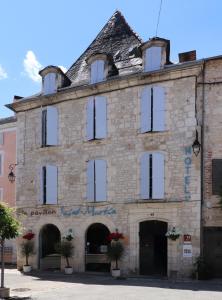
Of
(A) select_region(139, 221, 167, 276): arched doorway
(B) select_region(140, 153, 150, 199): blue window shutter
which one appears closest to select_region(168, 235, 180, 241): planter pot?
(A) select_region(139, 221, 167, 276): arched doorway

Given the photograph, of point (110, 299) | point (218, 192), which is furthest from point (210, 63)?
point (110, 299)

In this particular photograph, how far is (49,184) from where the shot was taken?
2167 centimetres

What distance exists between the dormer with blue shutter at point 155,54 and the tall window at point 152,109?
831mm

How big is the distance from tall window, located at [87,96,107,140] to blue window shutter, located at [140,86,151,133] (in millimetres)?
1720

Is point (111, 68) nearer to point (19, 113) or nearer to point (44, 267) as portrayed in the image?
point (19, 113)

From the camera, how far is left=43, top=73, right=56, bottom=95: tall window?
22.3 metres

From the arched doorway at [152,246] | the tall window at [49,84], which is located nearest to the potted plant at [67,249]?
the arched doorway at [152,246]

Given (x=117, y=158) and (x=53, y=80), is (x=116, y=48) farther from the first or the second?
(x=117, y=158)

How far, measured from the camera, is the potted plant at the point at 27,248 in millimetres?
21531

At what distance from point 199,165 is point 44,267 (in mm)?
8454

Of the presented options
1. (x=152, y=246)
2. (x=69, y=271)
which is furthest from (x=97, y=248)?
(x=152, y=246)

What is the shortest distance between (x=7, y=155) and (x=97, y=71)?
366 inches

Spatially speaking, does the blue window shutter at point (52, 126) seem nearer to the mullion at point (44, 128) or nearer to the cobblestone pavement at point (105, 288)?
the mullion at point (44, 128)

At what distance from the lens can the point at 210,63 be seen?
1836 cm
